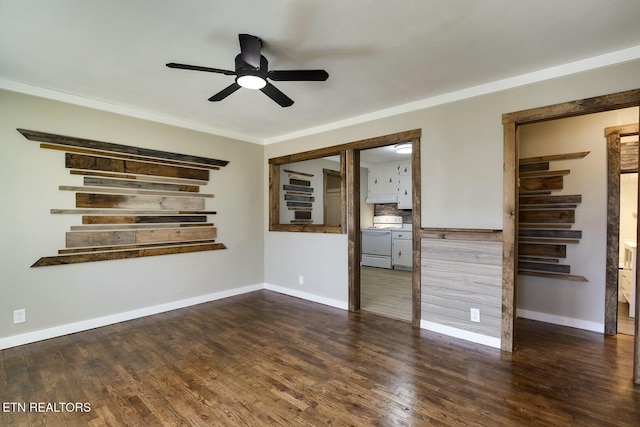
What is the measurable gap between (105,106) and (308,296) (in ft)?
11.5

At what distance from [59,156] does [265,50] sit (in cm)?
253

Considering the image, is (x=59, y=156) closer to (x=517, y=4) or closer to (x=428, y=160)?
(x=428, y=160)

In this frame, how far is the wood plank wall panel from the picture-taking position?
279 cm

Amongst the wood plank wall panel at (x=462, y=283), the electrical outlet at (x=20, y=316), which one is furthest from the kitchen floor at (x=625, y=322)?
the electrical outlet at (x=20, y=316)

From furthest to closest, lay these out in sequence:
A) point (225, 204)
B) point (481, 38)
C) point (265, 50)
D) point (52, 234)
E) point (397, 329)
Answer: point (225, 204)
point (397, 329)
point (52, 234)
point (265, 50)
point (481, 38)

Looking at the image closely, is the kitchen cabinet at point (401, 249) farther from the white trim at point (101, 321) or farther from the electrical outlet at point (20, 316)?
the electrical outlet at point (20, 316)

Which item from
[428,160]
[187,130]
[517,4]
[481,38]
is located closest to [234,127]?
[187,130]

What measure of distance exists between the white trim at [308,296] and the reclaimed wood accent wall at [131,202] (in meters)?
1.22

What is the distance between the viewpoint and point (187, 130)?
404 centimetres

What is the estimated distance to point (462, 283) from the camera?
297 centimetres

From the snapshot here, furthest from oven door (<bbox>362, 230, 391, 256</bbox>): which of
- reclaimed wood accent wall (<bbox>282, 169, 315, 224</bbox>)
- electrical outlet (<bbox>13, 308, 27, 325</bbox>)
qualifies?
electrical outlet (<bbox>13, 308, 27, 325</bbox>)

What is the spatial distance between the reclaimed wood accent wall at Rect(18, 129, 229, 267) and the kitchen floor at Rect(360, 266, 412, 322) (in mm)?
2439

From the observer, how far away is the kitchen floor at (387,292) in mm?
3832

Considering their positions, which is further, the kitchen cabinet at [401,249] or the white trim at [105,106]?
the kitchen cabinet at [401,249]
